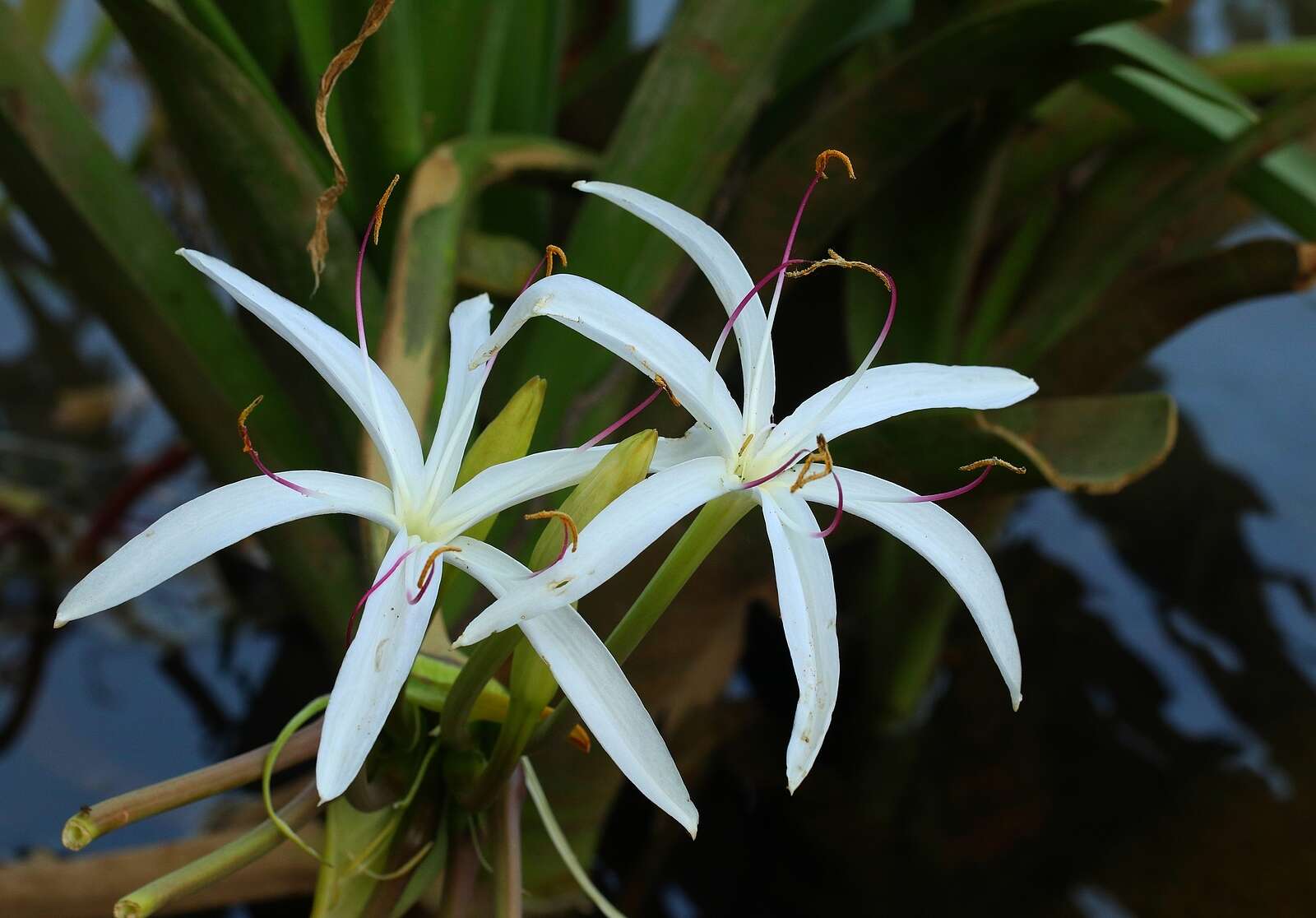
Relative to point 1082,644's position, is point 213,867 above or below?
above

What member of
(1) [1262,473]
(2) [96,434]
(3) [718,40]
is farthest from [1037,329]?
(2) [96,434]

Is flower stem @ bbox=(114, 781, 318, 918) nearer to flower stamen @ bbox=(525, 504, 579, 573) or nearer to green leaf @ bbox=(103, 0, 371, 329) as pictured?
flower stamen @ bbox=(525, 504, 579, 573)

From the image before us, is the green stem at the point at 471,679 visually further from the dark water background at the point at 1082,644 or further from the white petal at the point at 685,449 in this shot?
the dark water background at the point at 1082,644

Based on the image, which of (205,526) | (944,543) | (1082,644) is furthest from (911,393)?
(1082,644)

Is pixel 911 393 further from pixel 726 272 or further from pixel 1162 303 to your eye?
pixel 1162 303

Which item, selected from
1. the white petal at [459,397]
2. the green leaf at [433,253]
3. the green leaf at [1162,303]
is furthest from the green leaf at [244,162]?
the green leaf at [1162,303]

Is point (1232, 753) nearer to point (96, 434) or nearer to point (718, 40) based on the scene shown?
point (718, 40)

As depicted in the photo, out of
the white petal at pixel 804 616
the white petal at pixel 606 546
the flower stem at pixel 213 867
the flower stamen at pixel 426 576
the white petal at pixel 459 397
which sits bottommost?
the flower stem at pixel 213 867
